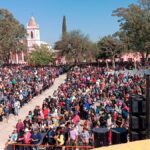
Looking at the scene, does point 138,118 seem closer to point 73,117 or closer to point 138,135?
point 138,135

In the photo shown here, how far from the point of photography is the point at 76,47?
238ft

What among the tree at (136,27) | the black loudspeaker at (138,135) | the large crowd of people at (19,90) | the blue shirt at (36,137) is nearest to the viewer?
the black loudspeaker at (138,135)

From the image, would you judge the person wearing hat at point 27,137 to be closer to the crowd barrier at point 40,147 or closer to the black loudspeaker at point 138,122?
the crowd barrier at point 40,147

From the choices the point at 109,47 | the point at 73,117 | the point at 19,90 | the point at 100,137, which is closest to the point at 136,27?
the point at 109,47

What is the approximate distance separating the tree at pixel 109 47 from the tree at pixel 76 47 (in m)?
1.52

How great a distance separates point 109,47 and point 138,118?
63470 mm

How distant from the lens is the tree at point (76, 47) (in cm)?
7181

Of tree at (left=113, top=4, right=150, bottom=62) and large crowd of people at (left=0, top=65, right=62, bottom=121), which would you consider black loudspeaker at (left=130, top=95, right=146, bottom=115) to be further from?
tree at (left=113, top=4, right=150, bottom=62)

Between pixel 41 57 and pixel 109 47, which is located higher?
pixel 109 47

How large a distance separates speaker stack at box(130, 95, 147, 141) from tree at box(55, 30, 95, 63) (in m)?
61.1

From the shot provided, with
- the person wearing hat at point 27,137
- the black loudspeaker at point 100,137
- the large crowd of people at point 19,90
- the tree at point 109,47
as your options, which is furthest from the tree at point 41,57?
the black loudspeaker at point 100,137

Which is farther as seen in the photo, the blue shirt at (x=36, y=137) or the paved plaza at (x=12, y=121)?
the paved plaza at (x=12, y=121)

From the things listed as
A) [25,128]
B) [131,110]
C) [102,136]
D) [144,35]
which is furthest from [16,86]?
[144,35]

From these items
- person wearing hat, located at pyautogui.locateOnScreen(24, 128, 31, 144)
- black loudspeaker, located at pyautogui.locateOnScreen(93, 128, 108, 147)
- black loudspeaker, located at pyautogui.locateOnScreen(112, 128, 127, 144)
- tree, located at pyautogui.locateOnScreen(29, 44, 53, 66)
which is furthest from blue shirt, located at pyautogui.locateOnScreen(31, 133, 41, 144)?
tree, located at pyautogui.locateOnScreen(29, 44, 53, 66)
